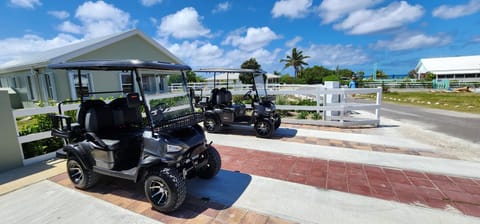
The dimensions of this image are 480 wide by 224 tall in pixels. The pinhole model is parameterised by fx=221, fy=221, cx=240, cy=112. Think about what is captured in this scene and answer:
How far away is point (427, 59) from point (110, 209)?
5852 cm

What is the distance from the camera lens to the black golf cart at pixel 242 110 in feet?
18.9

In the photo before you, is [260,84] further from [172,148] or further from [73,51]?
[73,51]

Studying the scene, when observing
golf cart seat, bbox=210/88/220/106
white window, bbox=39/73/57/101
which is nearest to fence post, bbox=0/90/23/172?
golf cart seat, bbox=210/88/220/106

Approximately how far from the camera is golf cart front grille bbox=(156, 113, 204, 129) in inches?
108

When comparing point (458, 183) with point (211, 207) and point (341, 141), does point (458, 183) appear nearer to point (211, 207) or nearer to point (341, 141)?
point (341, 141)

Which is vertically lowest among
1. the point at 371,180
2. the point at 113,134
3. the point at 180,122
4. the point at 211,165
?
the point at 371,180

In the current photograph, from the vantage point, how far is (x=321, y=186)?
3.16m

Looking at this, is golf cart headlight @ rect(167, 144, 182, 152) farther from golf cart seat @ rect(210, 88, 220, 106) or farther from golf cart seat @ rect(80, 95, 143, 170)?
golf cart seat @ rect(210, 88, 220, 106)

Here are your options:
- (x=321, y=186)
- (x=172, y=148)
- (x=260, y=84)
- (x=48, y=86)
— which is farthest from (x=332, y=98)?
(x=48, y=86)

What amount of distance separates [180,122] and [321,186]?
2.16 m

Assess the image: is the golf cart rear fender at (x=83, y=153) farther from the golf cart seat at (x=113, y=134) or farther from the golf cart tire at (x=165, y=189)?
Answer: the golf cart tire at (x=165, y=189)

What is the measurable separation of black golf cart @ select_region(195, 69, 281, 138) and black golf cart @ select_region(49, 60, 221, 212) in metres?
2.63

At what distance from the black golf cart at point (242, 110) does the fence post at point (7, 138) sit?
11.6ft

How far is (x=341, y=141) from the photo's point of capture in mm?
5367
